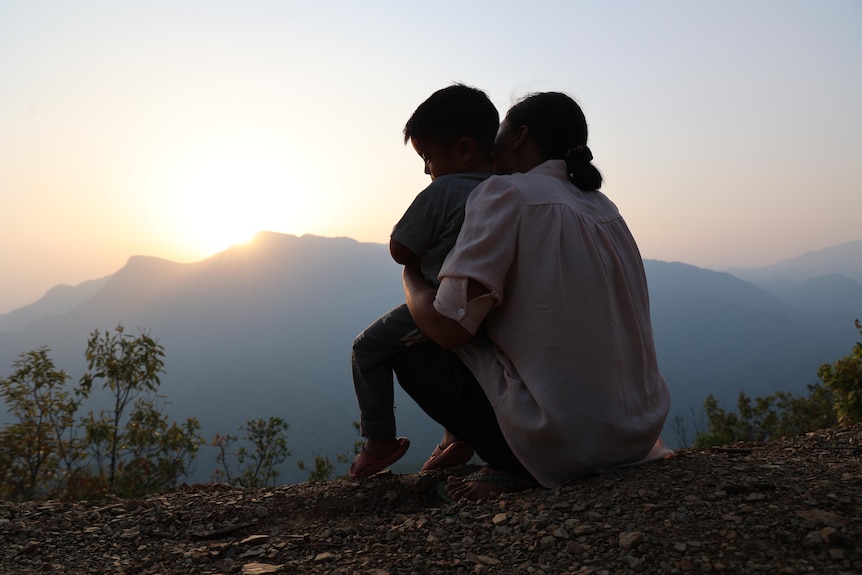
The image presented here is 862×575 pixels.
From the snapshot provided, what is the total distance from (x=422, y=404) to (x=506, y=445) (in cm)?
50

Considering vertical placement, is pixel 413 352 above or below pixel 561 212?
below

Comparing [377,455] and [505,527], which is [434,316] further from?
[377,455]

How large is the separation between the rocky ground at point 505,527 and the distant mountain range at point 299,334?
94403 mm

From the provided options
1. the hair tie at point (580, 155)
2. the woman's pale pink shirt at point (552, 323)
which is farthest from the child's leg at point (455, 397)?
the hair tie at point (580, 155)

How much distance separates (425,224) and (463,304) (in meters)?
0.48

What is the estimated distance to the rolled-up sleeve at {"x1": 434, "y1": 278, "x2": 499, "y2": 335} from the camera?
229cm

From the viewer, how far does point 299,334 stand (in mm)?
157000

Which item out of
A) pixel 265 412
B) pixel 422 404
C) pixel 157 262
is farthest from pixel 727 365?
pixel 422 404

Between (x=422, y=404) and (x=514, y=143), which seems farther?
(x=422, y=404)

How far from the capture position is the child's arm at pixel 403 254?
2.66 meters

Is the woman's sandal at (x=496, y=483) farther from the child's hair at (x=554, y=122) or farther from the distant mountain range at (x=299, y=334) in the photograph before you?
the distant mountain range at (x=299, y=334)

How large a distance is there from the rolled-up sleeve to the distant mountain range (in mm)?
95585

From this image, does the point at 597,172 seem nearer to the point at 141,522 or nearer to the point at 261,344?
the point at 141,522

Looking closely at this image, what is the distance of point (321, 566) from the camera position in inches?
83.7
